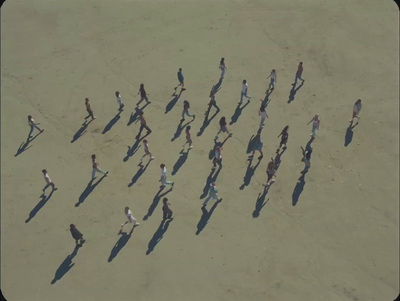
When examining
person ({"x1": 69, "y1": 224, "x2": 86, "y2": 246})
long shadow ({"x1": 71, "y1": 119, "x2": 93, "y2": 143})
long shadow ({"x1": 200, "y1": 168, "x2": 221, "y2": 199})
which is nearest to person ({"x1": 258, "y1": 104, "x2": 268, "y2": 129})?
long shadow ({"x1": 200, "y1": 168, "x2": 221, "y2": 199})

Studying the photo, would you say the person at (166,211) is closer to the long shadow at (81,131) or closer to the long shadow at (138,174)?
the long shadow at (138,174)

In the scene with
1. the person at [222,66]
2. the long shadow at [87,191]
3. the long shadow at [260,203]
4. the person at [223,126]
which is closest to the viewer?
the long shadow at [260,203]

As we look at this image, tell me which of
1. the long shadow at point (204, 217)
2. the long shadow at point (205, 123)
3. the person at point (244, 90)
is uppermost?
the person at point (244, 90)

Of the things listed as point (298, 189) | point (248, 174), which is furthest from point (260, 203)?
point (298, 189)

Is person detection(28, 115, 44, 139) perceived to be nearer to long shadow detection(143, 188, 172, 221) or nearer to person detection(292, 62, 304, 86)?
long shadow detection(143, 188, 172, 221)

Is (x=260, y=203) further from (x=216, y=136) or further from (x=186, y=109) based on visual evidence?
(x=186, y=109)

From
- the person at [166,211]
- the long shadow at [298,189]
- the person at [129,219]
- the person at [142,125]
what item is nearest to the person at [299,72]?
the long shadow at [298,189]

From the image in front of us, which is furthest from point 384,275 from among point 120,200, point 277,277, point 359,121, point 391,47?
point 391,47

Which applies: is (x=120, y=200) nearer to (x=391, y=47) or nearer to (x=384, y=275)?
(x=384, y=275)
